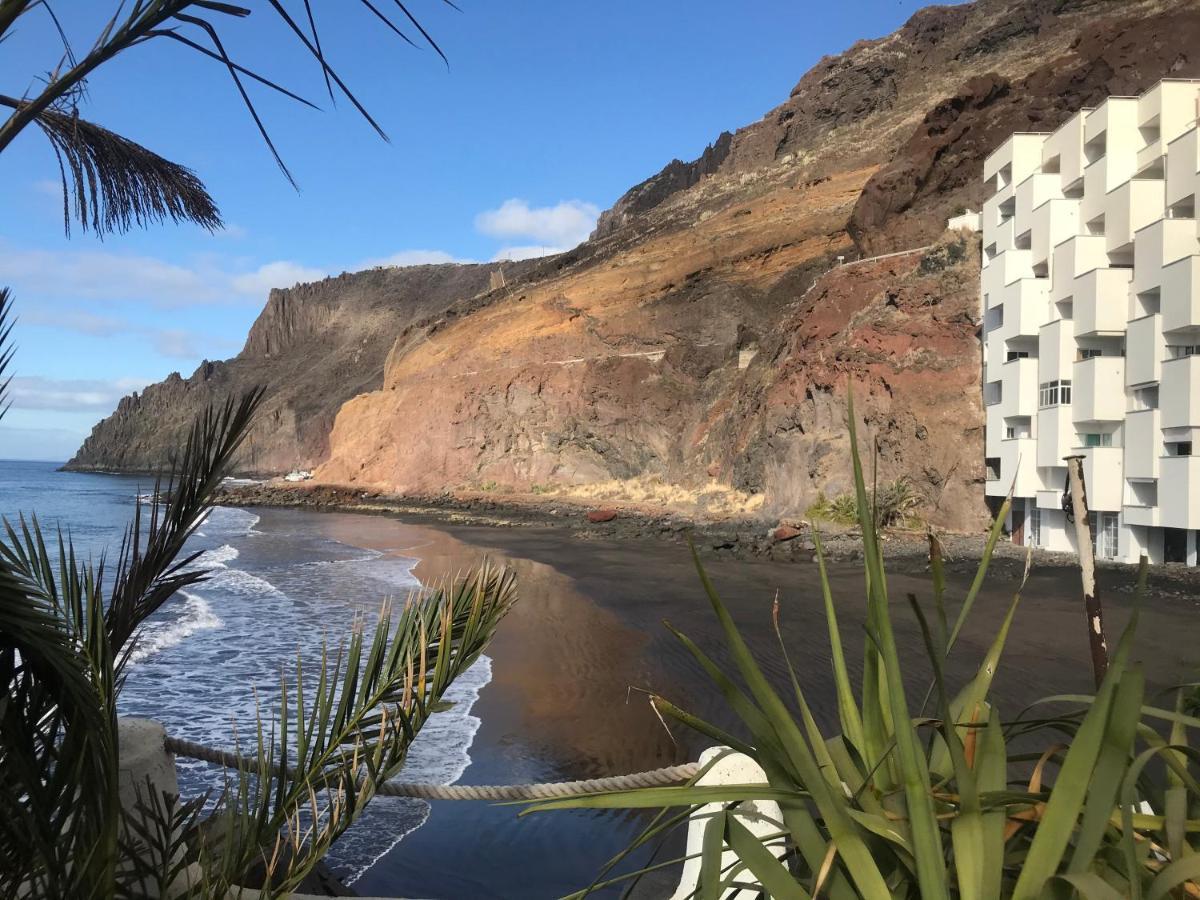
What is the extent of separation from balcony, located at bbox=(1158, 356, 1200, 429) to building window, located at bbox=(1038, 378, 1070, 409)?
2753 mm

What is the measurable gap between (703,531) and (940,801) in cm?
2775

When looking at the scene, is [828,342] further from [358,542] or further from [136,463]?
[136,463]

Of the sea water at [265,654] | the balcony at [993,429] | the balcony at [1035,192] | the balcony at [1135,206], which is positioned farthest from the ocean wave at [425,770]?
the balcony at [1035,192]

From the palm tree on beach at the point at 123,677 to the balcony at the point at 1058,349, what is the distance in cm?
2149

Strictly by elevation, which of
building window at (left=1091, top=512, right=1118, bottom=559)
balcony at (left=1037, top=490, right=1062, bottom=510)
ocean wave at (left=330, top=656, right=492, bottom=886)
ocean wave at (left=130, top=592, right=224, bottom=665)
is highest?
balcony at (left=1037, top=490, right=1062, bottom=510)

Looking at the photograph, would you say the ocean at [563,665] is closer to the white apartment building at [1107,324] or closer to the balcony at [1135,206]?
the white apartment building at [1107,324]

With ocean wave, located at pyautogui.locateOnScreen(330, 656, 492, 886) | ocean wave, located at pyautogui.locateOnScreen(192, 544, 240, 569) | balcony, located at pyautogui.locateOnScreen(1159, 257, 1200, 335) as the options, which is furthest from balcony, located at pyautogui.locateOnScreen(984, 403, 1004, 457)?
ocean wave, located at pyautogui.locateOnScreen(192, 544, 240, 569)

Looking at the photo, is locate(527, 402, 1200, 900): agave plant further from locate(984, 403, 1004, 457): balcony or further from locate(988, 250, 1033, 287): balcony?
locate(984, 403, 1004, 457): balcony

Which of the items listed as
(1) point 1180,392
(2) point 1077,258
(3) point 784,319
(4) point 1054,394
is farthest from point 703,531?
(1) point 1180,392

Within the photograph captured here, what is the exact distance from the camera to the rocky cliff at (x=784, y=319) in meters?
27.9

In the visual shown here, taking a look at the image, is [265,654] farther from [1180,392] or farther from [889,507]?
[889,507]

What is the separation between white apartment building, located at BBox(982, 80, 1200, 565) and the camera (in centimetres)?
1784

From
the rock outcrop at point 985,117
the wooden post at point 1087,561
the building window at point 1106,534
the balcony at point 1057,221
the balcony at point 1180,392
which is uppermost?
the rock outcrop at point 985,117

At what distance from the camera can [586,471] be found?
47312 mm
